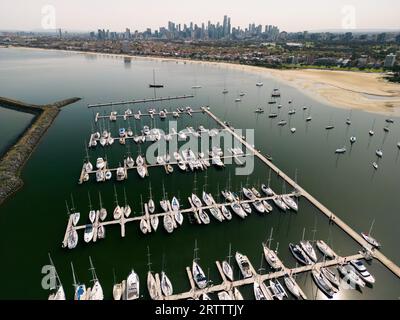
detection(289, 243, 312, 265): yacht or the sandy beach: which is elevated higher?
the sandy beach

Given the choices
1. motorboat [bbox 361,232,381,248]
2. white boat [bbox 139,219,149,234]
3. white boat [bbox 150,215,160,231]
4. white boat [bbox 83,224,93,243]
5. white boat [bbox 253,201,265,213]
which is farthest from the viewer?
white boat [bbox 253,201,265,213]

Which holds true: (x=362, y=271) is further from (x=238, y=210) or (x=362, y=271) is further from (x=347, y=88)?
(x=347, y=88)

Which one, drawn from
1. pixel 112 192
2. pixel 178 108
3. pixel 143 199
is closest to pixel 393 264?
pixel 143 199

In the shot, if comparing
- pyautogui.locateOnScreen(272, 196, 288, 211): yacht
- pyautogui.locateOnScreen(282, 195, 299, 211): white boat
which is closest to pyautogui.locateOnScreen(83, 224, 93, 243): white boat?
pyautogui.locateOnScreen(272, 196, 288, 211): yacht

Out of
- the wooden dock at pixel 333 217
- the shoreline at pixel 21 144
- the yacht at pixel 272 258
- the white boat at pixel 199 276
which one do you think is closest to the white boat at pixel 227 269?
the white boat at pixel 199 276

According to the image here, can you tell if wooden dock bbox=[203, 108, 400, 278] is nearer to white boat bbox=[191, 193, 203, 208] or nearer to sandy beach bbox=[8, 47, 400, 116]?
white boat bbox=[191, 193, 203, 208]
